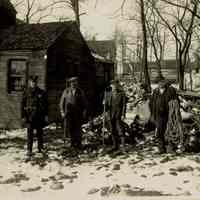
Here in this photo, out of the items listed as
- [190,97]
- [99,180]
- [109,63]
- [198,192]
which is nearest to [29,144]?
[99,180]

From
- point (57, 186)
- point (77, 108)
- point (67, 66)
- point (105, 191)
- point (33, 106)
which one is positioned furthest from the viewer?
point (67, 66)

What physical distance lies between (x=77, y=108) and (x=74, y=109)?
9cm

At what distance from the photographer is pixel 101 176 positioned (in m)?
8.23

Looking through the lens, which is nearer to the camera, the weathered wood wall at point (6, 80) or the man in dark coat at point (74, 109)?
the man in dark coat at point (74, 109)

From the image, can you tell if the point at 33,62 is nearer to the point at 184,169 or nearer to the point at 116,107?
the point at 116,107

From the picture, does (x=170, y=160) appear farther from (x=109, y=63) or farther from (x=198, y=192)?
(x=109, y=63)

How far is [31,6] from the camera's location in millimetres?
45781

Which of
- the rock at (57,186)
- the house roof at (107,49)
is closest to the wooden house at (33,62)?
the rock at (57,186)

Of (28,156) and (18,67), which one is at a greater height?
(18,67)

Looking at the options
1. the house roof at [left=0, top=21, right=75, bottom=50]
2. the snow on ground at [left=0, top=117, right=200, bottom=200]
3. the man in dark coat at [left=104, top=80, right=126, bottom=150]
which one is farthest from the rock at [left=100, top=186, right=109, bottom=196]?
the house roof at [left=0, top=21, right=75, bottom=50]

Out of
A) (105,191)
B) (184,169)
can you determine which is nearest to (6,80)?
(184,169)

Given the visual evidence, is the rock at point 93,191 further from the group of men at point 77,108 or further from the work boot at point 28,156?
the group of men at point 77,108

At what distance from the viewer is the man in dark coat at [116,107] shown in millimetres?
10473

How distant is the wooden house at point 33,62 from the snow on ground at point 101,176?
8584mm
